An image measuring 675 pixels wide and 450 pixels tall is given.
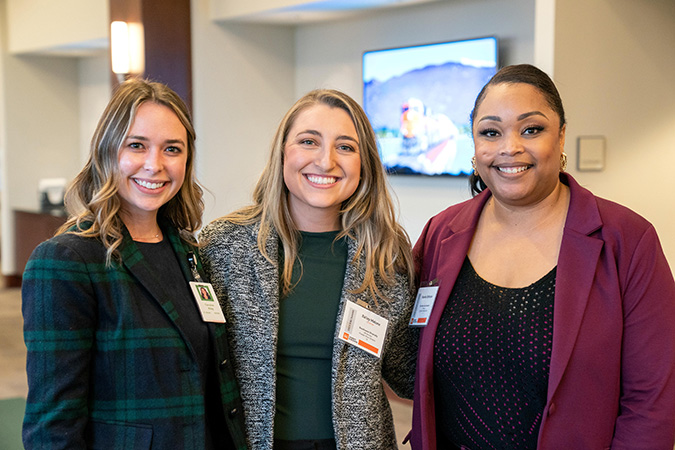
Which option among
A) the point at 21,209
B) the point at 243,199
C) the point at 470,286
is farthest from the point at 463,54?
the point at 21,209

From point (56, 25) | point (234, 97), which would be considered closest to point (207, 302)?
point (234, 97)

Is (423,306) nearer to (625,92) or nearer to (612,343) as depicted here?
(612,343)

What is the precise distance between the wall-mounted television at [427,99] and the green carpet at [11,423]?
9.86 ft

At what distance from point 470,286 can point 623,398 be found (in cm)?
44

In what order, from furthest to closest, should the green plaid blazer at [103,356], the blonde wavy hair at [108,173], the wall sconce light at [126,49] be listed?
the wall sconce light at [126,49]
the blonde wavy hair at [108,173]
the green plaid blazer at [103,356]

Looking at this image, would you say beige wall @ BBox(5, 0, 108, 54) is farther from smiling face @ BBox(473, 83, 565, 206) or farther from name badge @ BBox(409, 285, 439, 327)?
smiling face @ BBox(473, 83, 565, 206)

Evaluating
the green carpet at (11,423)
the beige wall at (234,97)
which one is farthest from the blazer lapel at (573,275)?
the beige wall at (234,97)

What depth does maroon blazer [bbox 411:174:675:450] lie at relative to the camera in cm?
156

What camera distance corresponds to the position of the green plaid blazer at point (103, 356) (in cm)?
151

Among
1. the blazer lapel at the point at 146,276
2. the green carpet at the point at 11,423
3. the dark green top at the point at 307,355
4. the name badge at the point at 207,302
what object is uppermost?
the blazer lapel at the point at 146,276

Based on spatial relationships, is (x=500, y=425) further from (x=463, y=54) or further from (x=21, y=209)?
(x=21, y=209)

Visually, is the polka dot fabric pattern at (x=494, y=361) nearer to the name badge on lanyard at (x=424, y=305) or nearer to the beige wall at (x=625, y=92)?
the name badge on lanyard at (x=424, y=305)

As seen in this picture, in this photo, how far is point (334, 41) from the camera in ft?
20.0

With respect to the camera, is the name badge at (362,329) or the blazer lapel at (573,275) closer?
the blazer lapel at (573,275)
